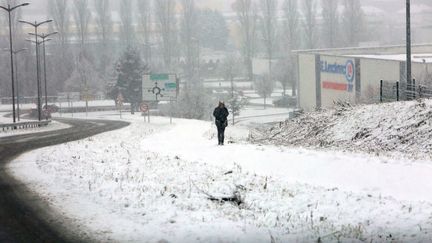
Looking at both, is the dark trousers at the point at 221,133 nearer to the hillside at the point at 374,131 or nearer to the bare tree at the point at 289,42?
the hillside at the point at 374,131

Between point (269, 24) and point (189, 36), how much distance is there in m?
16.8

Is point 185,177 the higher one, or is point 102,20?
point 102,20

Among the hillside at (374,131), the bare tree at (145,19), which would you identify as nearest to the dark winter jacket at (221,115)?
the hillside at (374,131)

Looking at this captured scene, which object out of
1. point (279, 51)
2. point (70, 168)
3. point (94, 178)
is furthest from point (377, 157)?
point (279, 51)

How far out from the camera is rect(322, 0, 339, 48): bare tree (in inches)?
4289

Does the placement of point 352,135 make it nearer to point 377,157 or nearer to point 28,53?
point 377,157

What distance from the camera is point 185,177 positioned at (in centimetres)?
1313

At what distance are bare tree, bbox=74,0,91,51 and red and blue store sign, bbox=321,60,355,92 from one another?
62.6 metres

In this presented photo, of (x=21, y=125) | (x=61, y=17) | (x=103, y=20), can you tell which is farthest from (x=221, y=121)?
(x=103, y=20)

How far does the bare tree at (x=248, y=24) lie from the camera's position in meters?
121

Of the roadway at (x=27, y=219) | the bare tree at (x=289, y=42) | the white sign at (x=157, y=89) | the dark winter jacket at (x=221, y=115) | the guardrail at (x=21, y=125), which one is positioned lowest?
the guardrail at (x=21, y=125)

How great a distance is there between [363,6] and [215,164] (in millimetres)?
98159

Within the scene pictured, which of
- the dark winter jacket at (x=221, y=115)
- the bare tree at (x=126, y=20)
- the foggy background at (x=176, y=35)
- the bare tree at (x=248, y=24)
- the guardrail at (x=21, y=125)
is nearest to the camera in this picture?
the dark winter jacket at (x=221, y=115)

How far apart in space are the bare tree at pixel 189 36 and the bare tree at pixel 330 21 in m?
26.5
